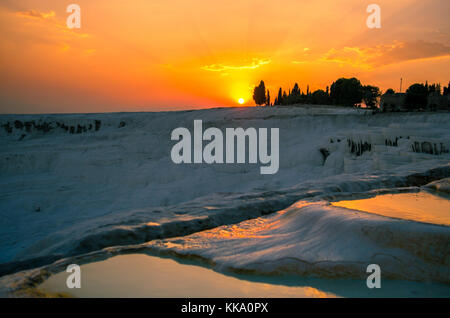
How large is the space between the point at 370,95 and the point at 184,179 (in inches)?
1458

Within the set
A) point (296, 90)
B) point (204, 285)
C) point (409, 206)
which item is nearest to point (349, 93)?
point (296, 90)

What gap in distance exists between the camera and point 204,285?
2729 mm

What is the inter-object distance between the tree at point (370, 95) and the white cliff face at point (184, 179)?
75.9 ft

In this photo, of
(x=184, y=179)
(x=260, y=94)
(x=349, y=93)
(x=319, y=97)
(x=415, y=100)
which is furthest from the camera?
(x=260, y=94)

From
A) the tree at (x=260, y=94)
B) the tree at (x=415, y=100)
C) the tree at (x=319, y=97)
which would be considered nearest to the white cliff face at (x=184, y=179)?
the tree at (x=415, y=100)

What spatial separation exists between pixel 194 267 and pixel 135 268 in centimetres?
50

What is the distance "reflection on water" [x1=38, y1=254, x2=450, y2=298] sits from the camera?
101 inches

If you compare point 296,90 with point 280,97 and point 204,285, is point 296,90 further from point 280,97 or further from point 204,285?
point 204,285

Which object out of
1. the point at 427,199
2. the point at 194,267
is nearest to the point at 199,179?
the point at 427,199

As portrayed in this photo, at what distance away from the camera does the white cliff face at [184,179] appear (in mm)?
4465

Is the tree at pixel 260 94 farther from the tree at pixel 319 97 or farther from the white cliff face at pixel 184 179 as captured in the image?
the white cliff face at pixel 184 179

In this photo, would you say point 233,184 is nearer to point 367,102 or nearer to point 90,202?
point 90,202

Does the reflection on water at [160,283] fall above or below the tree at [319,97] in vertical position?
below

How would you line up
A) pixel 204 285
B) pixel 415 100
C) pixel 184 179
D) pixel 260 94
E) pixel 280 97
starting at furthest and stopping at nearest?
pixel 260 94 < pixel 280 97 < pixel 415 100 < pixel 184 179 < pixel 204 285
